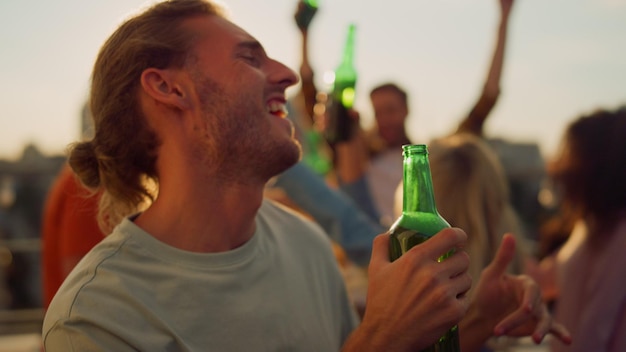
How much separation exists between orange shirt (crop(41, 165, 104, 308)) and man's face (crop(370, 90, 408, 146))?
1.85 meters

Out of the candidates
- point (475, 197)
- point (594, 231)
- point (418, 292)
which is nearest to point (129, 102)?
point (418, 292)

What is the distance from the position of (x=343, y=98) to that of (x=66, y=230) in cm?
150

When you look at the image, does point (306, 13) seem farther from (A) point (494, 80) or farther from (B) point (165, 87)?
(B) point (165, 87)

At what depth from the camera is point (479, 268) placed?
8.71ft

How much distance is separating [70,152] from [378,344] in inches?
44.9

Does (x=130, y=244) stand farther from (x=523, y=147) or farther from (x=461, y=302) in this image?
(x=523, y=147)

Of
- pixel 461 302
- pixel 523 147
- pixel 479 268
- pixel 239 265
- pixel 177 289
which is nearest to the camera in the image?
pixel 461 302

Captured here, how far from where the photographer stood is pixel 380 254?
4.79 feet

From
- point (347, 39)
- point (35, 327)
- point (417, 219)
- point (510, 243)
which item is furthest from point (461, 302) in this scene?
point (35, 327)

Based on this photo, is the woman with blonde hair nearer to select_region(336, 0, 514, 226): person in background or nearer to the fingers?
select_region(336, 0, 514, 226): person in background

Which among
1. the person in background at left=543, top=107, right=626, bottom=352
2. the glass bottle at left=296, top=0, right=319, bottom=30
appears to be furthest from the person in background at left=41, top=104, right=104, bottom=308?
the person in background at left=543, top=107, right=626, bottom=352

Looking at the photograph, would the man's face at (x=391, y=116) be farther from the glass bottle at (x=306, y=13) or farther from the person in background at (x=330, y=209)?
the glass bottle at (x=306, y=13)

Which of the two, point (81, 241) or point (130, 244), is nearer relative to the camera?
point (130, 244)

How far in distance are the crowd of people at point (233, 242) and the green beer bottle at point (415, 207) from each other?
0.04m
